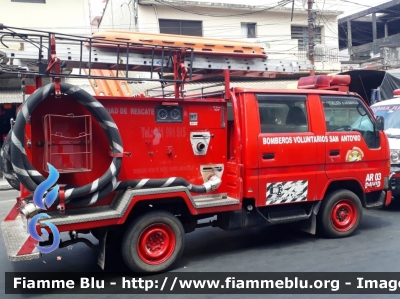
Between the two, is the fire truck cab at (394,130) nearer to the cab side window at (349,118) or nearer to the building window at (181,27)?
the cab side window at (349,118)

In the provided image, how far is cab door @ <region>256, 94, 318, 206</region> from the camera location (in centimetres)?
579

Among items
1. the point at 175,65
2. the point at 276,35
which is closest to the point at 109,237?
the point at 175,65

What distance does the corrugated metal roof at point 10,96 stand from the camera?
48.9 feet

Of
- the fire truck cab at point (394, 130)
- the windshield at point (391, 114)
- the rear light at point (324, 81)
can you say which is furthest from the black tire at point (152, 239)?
the windshield at point (391, 114)

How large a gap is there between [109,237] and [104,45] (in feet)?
7.63

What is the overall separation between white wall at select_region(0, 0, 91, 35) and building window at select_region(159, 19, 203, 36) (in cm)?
312

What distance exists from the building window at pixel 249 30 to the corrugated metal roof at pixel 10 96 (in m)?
10.1

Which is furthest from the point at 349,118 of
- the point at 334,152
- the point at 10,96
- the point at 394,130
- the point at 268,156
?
the point at 10,96

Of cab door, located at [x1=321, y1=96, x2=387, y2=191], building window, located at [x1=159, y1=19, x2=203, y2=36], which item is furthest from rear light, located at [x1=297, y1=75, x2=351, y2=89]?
building window, located at [x1=159, y1=19, x2=203, y2=36]

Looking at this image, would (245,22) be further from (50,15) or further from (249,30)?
(50,15)

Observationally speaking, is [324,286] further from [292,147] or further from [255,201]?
[292,147]

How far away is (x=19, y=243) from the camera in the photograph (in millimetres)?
4551

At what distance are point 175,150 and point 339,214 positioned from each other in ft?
9.19

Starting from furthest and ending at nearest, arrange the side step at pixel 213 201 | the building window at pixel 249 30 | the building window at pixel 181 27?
1. the building window at pixel 249 30
2. the building window at pixel 181 27
3. the side step at pixel 213 201
